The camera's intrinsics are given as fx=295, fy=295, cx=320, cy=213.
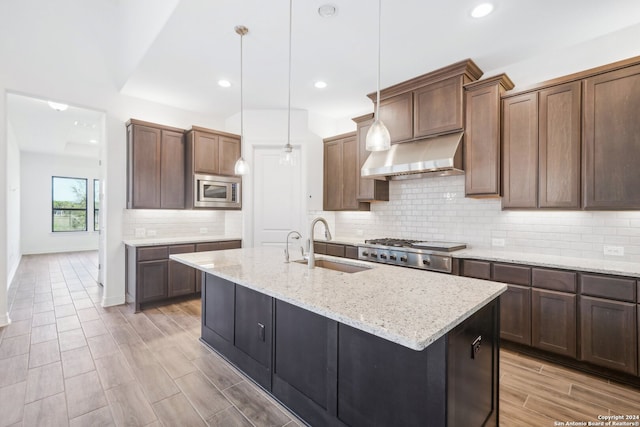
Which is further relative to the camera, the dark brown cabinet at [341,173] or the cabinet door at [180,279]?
the dark brown cabinet at [341,173]

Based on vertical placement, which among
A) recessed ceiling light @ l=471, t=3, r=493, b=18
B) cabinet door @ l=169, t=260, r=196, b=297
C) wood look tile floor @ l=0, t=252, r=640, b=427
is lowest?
wood look tile floor @ l=0, t=252, r=640, b=427

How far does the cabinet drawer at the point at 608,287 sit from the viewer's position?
7.30ft

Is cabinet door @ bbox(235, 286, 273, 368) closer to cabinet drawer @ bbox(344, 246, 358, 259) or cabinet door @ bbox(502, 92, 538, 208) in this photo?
cabinet drawer @ bbox(344, 246, 358, 259)

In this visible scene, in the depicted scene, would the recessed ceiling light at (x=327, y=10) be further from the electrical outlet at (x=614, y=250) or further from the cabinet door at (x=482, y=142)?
the electrical outlet at (x=614, y=250)

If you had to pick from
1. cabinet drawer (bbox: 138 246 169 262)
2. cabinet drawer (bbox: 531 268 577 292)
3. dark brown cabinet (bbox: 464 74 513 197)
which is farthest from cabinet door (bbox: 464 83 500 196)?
cabinet drawer (bbox: 138 246 169 262)

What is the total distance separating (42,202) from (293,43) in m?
9.79

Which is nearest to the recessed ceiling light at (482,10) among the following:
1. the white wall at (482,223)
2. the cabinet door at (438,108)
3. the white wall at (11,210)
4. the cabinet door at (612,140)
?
the cabinet door at (438,108)

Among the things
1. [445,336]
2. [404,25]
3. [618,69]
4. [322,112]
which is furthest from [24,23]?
[618,69]

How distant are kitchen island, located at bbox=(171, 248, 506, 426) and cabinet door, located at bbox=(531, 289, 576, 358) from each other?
1234 mm

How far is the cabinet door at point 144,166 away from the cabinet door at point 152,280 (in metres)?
0.86

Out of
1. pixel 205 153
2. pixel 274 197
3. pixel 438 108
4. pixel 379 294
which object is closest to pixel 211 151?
pixel 205 153

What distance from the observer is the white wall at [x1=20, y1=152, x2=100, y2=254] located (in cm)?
838

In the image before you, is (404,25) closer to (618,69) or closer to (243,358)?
(618,69)

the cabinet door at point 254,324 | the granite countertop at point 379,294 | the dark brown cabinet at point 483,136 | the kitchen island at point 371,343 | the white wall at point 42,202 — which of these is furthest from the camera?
the white wall at point 42,202
